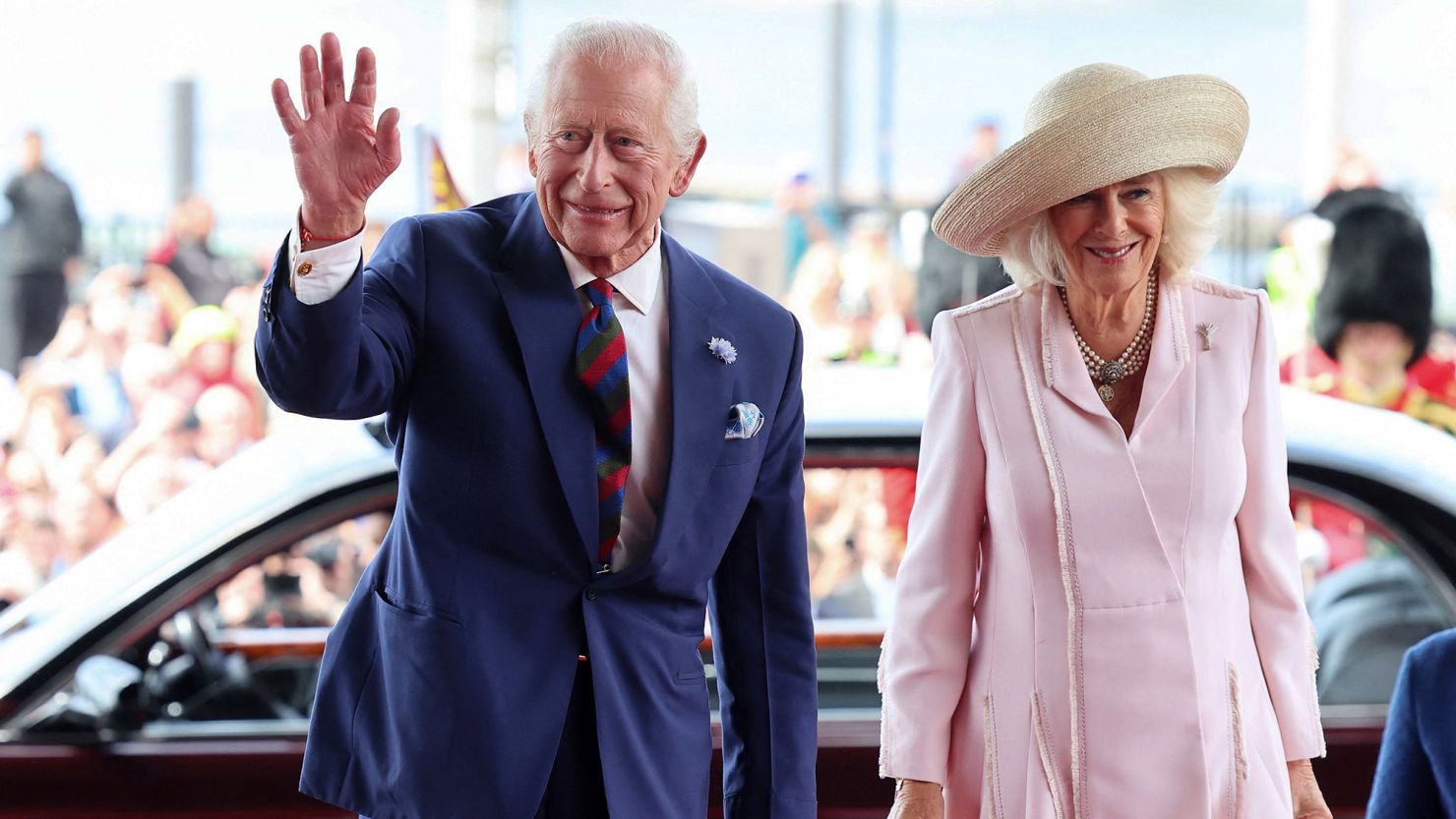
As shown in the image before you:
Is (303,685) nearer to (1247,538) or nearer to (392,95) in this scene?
(1247,538)

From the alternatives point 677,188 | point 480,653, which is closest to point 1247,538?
point 677,188

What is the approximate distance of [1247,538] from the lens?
2.29 metres

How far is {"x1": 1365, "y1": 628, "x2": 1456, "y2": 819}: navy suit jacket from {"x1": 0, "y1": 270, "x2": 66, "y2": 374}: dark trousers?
26.3ft

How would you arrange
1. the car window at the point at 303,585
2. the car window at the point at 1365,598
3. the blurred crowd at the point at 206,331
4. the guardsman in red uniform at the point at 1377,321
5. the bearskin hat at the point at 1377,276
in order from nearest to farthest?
1. the car window at the point at 1365,598
2. the car window at the point at 303,585
3. the guardsman in red uniform at the point at 1377,321
4. the blurred crowd at the point at 206,331
5. the bearskin hat at the point at 1377,276

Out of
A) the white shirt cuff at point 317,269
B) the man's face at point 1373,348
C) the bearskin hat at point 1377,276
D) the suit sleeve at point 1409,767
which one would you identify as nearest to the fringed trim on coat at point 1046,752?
the suit sleeve at point 1409,767

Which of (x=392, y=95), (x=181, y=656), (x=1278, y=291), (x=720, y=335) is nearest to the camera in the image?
(x=720, y=335)

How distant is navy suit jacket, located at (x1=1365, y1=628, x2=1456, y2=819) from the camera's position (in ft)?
6.12

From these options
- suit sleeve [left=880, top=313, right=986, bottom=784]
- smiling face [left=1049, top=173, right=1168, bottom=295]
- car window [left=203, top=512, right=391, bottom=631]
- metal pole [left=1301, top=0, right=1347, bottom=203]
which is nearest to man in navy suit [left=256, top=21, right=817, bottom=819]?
suit sleeve [left=880, top=313, right=986, bottom=784]

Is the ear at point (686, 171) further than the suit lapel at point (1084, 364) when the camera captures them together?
No

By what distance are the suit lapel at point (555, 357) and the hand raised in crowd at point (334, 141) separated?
272 mm

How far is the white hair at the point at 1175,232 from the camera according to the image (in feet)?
7.48

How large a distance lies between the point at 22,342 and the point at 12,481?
1866 millimetres

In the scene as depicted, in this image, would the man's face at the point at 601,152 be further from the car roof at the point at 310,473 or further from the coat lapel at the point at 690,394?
the car roof at the point at 310,473

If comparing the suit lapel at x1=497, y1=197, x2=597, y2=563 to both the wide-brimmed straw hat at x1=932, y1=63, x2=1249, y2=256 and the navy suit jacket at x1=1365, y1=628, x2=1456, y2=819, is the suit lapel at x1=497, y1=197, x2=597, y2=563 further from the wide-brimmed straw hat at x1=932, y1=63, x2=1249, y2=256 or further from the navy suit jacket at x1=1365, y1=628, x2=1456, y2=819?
the navy suit jacket at x1=1365, y1=628, x2=1456, y2=819
